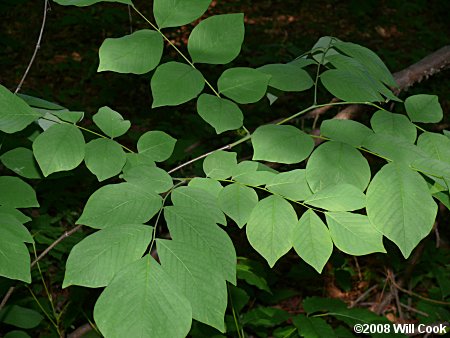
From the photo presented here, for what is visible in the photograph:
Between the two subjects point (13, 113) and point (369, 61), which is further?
point (369, 61)

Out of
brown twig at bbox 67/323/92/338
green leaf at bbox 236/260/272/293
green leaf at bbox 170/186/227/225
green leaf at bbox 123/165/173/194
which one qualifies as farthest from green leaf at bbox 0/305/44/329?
green leaf at bbox 170/186/227/225

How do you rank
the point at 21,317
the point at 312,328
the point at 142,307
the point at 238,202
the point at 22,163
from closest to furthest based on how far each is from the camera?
the point at 142,307, the point at 238,202, the point at 22,163, the point at 312,328, the point at 21,317

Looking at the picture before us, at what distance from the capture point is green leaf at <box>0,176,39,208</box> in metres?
1.22

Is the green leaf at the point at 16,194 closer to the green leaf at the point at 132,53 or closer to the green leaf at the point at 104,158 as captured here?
the green leaf at the point at 104,158

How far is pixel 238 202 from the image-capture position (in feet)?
3.27

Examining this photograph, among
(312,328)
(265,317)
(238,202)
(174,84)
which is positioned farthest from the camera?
(265,317)

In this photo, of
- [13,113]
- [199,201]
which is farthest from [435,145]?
[13,113]

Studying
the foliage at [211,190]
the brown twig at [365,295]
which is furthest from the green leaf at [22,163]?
the brown twig at [365,295]

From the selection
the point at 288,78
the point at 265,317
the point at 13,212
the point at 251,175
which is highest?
the point at 288,78

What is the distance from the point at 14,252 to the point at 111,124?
414 mm

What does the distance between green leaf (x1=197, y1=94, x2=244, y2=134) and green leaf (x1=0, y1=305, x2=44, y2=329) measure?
1428mm

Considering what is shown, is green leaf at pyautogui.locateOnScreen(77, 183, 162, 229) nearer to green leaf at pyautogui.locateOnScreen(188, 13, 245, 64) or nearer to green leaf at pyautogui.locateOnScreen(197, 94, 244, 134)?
green leaf at pyautogui.locateOnScreen(197, 94, 244, 134)

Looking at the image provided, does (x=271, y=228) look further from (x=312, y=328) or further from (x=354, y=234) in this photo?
(x=312, y=328)

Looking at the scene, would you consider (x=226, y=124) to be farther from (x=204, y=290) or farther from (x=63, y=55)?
(x=63, y=55)
